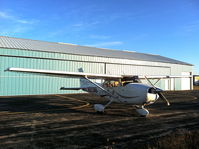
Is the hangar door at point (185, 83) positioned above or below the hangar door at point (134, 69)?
below

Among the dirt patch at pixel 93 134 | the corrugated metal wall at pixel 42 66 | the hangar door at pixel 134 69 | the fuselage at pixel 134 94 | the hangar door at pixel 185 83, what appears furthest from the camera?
the hangar door at pixel 185 83

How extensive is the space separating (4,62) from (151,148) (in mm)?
20175

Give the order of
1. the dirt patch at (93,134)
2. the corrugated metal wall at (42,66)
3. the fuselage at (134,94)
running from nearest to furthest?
1. the dirt patch at (93,134)
2. the fuselage at (134,94)
3. the corrugated metal wall at (42,66)

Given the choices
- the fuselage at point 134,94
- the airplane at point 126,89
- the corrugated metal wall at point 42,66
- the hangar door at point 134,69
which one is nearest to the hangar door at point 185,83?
the hangar door at point 134,69

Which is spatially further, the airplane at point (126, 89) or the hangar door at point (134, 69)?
the hangar door at point (134, 69)

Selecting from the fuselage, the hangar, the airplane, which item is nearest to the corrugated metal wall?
the hangar

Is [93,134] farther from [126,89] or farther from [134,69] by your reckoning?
[134,69]

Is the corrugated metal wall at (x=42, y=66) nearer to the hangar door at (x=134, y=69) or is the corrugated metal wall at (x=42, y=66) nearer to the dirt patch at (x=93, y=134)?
the hangar door at (x=134, y=69)

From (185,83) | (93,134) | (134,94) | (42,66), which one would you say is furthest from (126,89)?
(185,83)

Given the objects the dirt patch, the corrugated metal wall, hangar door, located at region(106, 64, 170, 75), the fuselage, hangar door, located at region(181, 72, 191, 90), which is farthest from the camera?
hangar door, located at region(181, 72, 191, 90)

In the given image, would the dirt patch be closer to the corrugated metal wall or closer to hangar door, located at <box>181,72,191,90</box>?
the corrugated metal wall

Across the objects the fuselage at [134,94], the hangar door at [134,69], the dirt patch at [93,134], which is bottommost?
the dirt patch at [93,134]

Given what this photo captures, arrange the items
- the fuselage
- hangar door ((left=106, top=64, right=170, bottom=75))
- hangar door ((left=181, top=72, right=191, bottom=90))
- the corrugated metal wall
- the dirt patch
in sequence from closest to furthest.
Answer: the dirt patch
the fuselage
the corrugated metal wall
hangar door ((left=106, top=64, right=170, bottom=75))
hangar door ((left=181, top=72, right=191, bottom=90))

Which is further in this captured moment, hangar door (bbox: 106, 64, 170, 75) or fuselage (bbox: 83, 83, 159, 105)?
hangar door (bbox: 106, 64, 170, 75)
